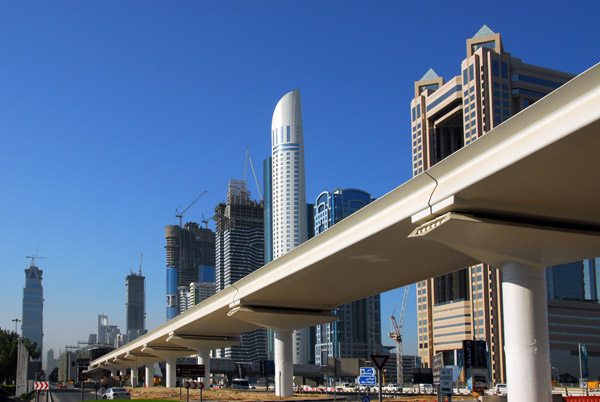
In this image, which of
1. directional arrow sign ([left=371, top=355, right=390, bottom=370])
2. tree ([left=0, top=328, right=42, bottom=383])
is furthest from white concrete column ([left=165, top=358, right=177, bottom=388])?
directional arrow sign ([left=371, top=355, right=390, bottom=370])

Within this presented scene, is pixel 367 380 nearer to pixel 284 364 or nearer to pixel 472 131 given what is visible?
pixel 284 364

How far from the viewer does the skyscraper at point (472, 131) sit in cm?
14825

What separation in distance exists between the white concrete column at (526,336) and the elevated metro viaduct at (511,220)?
4cm

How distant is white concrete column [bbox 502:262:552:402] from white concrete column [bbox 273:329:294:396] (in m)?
29.6

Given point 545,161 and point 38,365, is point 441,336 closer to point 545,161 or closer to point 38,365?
point 38,365

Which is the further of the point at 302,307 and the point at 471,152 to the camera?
the point at 302,307

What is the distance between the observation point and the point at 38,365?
4209 cm

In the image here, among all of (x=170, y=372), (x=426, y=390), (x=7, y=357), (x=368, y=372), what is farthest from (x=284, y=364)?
(x=7, y=357)

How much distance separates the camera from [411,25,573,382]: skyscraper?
148 meters

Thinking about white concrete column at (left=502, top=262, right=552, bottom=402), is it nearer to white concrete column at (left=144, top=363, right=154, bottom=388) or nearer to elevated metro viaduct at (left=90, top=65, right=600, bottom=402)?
elevated metro viaduct at (left=90, top=65, right=600, bottom=402)

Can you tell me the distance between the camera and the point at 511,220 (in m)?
24.0

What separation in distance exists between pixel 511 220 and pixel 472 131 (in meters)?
138

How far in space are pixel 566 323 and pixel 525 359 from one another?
153765mm

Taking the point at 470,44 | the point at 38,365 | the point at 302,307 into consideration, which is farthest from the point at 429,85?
the point at 38,365
